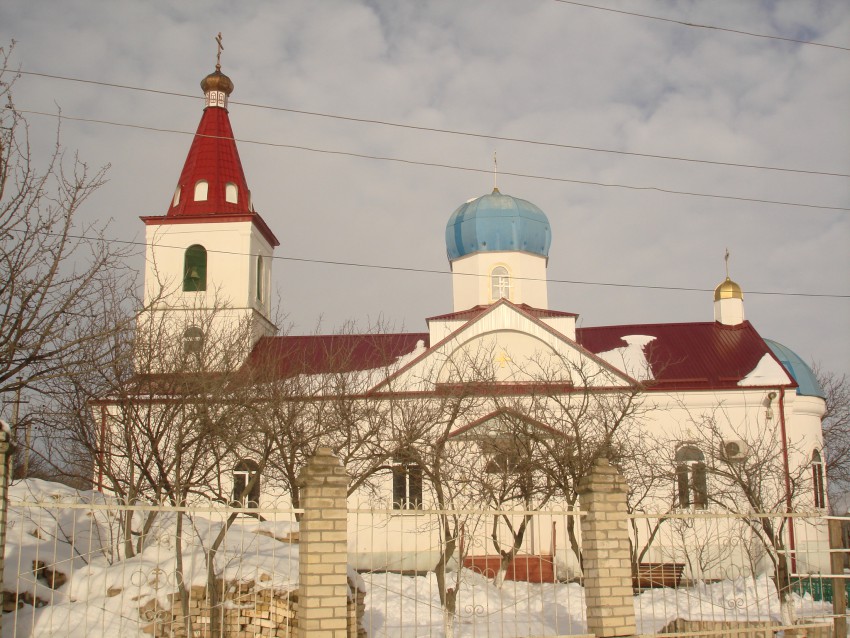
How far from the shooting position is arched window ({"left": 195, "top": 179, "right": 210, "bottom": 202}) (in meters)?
24.5

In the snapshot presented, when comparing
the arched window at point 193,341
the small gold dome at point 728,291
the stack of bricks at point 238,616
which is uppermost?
the small gold dome at point 728,291

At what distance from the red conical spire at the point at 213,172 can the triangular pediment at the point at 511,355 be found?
742 cm

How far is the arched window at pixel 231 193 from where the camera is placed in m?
24.5

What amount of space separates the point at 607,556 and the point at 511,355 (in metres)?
13.7

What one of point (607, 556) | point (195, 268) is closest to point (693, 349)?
point (195, 268)

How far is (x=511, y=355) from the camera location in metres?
22.0

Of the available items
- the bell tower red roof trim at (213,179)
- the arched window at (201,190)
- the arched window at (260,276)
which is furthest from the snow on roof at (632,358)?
the arched window at (201,190)

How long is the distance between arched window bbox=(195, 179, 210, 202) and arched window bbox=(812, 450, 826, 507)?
1765cm

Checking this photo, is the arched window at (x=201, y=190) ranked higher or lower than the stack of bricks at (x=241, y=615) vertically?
higher

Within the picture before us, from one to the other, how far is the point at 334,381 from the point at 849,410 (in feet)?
85.8

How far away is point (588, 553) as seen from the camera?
853 cm

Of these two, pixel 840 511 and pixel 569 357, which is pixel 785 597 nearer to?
pixel 840 511

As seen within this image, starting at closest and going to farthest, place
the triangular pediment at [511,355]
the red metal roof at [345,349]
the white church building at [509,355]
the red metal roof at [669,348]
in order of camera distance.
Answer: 1. the white church building at [509,355]
2. the red metal roof at [345,349]
3. the triangular pediment at [511,355]
4. the red metal roof at [669,348]

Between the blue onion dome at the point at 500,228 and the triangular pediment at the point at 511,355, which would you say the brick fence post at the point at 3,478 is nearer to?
the triangular pediment at the point at 511,355
